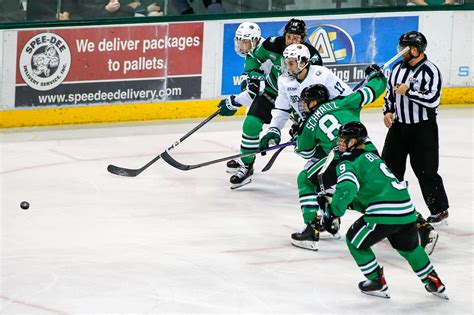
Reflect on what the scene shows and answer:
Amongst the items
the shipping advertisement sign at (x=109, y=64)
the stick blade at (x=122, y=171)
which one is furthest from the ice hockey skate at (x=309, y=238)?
the shipping advertisement sign at (x=109, y=64)

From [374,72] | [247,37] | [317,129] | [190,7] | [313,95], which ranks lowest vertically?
[317,129]

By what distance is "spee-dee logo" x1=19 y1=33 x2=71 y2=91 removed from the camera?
10.3m

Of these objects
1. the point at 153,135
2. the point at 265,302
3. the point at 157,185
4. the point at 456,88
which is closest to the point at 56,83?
the point at 153,135

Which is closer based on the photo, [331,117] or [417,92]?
[331,117]

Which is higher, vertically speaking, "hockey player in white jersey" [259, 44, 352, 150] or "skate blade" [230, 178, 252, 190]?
"hockey player in white jersey" [259, 44, 352, 150]

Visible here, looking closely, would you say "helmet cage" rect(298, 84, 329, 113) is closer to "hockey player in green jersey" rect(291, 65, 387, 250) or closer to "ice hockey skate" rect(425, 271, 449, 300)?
"hockey player in green jersey" rect(291, 65, 387, 250)

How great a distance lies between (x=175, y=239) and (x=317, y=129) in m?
1.19

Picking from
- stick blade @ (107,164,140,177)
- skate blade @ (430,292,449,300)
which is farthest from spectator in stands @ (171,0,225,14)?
skate blade @ (430,292,449,300)

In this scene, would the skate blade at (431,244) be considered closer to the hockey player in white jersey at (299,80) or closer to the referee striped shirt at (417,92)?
the referee striped shirt at (417,92)

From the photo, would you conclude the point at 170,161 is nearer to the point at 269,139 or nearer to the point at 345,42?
the point at 269,139

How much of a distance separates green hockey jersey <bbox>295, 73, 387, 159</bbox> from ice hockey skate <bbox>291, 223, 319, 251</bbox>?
19.7 inches

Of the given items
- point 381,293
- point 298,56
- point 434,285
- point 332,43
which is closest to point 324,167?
point 381,293

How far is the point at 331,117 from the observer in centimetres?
693

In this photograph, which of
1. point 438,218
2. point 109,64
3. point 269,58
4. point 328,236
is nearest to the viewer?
point 328,236
